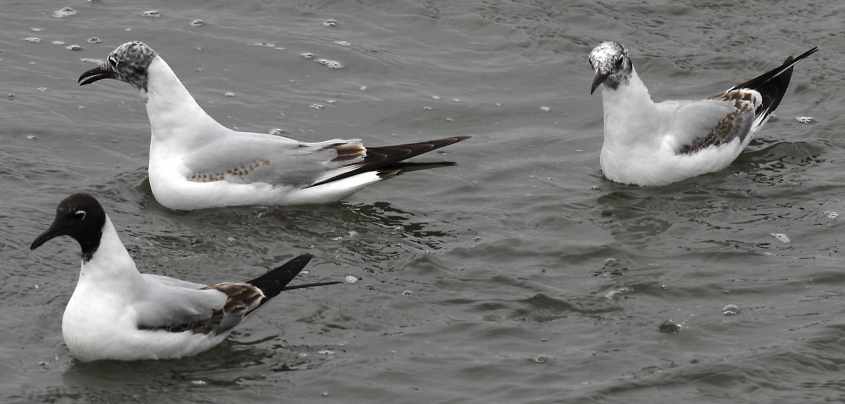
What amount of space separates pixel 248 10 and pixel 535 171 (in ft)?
14.3

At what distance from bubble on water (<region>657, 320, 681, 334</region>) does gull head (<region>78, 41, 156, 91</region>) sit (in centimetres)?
456

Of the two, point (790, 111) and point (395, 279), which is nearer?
point (395, 279)

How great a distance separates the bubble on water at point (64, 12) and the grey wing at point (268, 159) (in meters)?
3.96

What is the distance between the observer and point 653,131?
11.5 m

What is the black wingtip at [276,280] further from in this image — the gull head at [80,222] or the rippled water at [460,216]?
the gull head at [80,222]

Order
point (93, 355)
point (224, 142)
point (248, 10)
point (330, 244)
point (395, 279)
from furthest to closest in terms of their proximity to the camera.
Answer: point (248, 10)
point (224, 142)
point (330, 244)
point (395, 279)
point (93, 355)

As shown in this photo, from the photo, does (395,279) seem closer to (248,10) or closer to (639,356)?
(639,356)

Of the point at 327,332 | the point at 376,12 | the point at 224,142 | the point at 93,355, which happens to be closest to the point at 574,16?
the point at 376,12

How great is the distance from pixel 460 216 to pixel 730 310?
2.51m

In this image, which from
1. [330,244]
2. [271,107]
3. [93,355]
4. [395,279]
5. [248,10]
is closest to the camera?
[93,355]

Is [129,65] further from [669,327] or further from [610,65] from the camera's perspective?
[669,327]

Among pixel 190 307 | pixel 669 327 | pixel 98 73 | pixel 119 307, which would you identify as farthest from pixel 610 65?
pixel 119 307

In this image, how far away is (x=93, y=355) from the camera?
798 centimetres

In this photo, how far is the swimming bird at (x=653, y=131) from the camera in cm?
1128
